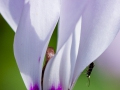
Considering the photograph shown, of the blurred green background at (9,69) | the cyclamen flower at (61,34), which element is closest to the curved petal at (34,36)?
the cyclamen flower at (61,34)

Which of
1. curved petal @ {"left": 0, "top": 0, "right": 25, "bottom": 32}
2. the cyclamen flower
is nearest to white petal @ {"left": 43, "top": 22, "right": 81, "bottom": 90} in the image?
the cyclamen flower

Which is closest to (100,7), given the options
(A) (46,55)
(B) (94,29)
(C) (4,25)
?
(B) (94,29)

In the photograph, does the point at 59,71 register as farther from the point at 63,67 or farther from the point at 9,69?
the point at 9,69

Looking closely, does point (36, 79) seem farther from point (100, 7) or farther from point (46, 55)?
point (100, 7)

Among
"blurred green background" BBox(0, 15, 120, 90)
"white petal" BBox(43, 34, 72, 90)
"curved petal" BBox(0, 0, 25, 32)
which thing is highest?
"curved petal" BBox(0, 0, 25, 32)

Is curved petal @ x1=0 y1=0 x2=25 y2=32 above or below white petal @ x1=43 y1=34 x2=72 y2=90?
above

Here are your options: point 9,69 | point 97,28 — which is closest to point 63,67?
point 97,28

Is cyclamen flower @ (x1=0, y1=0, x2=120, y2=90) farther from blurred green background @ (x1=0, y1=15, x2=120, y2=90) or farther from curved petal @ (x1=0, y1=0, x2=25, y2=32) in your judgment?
blurred green background @ (x1=0, y1=15, x2=120, y2=90)
